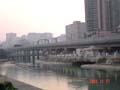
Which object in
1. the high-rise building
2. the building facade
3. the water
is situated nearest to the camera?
the water

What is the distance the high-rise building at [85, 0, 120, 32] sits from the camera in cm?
12631

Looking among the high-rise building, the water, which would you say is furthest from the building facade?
the water

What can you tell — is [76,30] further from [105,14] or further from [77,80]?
[77,80]

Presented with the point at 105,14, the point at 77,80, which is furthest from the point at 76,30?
the point at 77,80

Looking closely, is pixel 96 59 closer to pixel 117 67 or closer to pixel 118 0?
pixel 117 67

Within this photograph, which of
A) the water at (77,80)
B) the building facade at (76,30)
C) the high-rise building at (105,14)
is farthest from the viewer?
the building facade at (76,30)

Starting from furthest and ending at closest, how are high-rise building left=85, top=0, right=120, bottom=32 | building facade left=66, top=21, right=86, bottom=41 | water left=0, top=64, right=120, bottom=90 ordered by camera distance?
building facade left=66, top=21, right=86, bottom=41 → high-rise building left=85, top=0, right=120, bottom=32 → water left=0, top=64, right=120, bottom=90

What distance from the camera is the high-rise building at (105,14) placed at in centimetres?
12631

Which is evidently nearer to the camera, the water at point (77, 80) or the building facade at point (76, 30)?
the water at point (77, 80)

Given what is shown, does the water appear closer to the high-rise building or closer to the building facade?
the high-rise building

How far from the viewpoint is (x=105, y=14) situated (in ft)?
414

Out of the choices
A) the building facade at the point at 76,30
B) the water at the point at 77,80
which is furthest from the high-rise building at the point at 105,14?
the water at the point at 77,80

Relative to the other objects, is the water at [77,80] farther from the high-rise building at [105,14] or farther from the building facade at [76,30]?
the building facade at [76,30]

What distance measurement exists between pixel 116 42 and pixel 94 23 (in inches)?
2726
